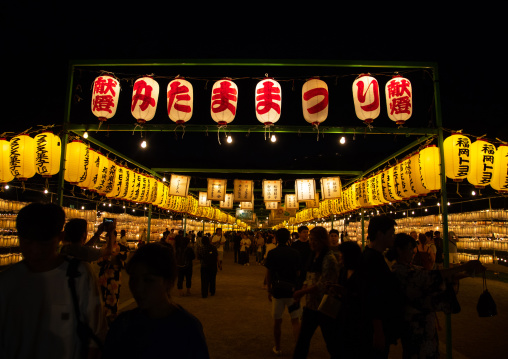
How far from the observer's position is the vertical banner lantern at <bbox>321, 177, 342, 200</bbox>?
17672mm

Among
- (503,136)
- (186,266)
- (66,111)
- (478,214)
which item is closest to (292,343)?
(186,266)

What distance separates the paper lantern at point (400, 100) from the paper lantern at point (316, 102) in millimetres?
1711

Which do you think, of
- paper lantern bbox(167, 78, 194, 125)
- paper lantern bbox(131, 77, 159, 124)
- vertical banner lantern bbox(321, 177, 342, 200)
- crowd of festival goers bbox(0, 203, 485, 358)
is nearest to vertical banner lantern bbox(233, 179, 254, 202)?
vertical banner lantern bbox(321, 177, 342, 200)

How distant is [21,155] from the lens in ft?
29.9

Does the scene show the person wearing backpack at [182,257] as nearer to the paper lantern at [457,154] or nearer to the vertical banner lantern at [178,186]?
the vertical banner lantern at [178,186]

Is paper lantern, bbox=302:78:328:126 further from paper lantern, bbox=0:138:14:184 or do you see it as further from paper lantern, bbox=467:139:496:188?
paper lantern, bbox=0:138:14:184

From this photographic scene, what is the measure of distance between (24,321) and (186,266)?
32.2ft

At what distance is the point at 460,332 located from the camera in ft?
24.4

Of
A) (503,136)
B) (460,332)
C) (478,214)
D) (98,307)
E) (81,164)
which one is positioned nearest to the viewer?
(98,307)

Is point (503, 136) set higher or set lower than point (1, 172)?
higher

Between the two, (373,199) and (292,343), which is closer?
(292,343)

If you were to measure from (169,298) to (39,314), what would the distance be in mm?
863

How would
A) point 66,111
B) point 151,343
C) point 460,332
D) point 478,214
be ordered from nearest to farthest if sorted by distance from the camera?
point 151,343
point 460,332
point 66,111
point 478,214

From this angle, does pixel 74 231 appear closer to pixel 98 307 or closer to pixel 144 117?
pixel 98 307
